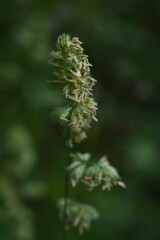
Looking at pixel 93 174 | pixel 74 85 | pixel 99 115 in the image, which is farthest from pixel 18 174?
pixel 74 85

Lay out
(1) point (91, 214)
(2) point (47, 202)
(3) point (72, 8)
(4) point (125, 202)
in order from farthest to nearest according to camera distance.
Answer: (3) point (72, 8), (4) point (125, 202), (2) point (47, 202), (1) point (91, 214)

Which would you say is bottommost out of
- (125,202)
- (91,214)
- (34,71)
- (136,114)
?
(125,202)

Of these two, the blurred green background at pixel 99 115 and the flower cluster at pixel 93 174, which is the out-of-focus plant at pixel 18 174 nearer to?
the blurred green background at pixel 99 115

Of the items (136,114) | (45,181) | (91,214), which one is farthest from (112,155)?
(91,214)

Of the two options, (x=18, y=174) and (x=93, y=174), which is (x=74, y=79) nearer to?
(x=93, y=174)

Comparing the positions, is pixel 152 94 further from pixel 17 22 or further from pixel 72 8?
pixel 17 22

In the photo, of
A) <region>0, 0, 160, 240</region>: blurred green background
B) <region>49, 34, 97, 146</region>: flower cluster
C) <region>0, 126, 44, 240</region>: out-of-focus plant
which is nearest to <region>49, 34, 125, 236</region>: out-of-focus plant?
<region>49, 34, 97, 146</region>: flower cluster
